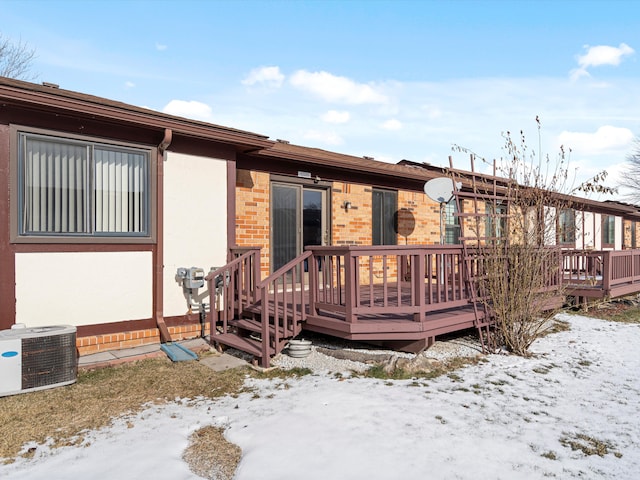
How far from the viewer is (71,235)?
4828 millimetres

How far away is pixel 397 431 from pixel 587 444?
125cm

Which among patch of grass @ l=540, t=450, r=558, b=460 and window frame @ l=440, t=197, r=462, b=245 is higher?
window frame @ l=440, t=197, r=462, b=245

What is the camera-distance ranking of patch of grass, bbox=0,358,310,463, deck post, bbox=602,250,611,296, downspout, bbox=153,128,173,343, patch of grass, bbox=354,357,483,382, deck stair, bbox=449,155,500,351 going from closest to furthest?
1. patch of grass, bbox=0,358,310,463
2. patch of grass, bbox=354,357,483,382
3. deck stair, bbox=449,155,500,351
4. downspout, bbox=153,128,173,343
5. deck post, bbox=602,250,611,296

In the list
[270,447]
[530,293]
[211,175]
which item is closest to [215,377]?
[270,447]

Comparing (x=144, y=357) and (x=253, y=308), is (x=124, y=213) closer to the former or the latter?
(x=144, y=357)

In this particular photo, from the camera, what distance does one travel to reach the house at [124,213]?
4520 mm

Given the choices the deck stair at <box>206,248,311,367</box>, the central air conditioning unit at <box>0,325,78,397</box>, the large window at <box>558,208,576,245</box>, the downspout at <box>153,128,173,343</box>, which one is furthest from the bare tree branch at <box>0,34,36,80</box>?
the large window at <box>558,208,576,245</box>

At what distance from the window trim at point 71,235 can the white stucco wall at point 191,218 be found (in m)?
0.18

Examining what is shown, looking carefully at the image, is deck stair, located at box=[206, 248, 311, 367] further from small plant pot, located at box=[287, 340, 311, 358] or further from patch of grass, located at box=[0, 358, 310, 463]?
patch of grass, located at box=[0, 358, 310, 463]

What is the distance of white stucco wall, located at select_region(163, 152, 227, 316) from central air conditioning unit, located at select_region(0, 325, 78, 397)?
62.0 inches

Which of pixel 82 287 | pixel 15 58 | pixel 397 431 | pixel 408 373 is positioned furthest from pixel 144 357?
pixel 15 58

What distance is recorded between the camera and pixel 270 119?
18609 millimetres

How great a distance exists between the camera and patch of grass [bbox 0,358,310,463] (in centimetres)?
303

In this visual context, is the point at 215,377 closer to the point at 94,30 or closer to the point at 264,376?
the point at 264,376
